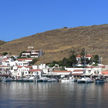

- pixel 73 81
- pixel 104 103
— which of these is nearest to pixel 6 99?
pixel 104 103

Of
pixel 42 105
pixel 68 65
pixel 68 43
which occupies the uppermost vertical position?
pixel 68 43

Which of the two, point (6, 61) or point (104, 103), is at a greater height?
point (6, 61)

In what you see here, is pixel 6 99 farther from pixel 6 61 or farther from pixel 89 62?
pixel 6 61

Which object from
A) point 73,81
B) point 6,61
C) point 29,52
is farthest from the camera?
point 29,52

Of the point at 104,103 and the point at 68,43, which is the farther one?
the point at 68,43

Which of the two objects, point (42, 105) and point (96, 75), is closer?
point (42, 105)

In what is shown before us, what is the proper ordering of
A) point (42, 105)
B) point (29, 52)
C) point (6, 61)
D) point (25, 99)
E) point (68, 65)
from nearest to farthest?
point (42, 105) < point (25, 99) < point (68, 65) < point (6, 61) < point (29, 52)

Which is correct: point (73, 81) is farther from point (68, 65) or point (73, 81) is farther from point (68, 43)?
point (68, 43)

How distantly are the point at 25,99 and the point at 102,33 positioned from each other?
5675 inches

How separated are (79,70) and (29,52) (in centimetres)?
5093

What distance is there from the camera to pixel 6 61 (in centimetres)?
14475

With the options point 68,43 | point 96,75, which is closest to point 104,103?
point 96,75

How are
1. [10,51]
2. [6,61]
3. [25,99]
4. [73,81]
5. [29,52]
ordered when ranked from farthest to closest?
[10,51] < [29,52] < [6,61] < [73,81] < [25,99]

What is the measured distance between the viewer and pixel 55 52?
16925cm
